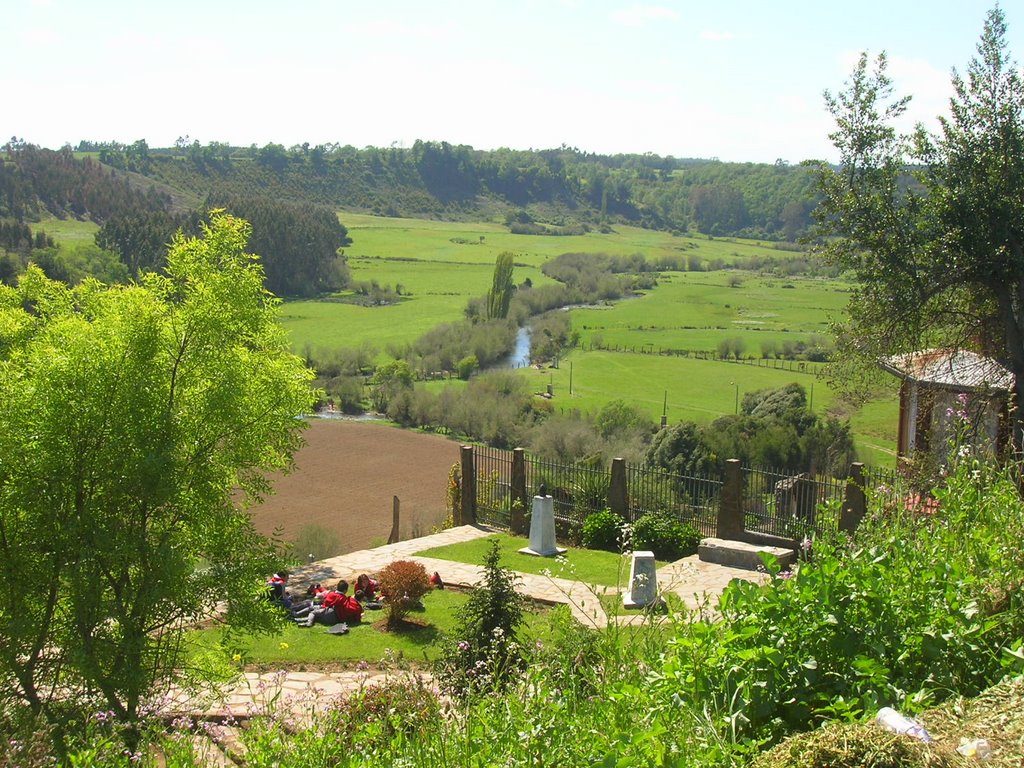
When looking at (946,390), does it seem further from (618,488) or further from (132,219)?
(132,219)

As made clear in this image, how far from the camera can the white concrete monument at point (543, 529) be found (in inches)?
596

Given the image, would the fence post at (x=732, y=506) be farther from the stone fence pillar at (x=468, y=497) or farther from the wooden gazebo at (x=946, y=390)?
the stone fence pillar at (x=468, y=497)

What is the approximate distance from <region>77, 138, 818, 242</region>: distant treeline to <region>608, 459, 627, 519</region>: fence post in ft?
389

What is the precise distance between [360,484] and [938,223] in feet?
85.5

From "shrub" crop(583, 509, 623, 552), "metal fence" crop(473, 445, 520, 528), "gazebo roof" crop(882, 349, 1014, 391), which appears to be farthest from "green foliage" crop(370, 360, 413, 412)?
"gazebo roof" crop(882, 349, 1014, 391)

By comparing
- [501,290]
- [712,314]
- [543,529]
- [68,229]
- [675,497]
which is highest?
[68,229]

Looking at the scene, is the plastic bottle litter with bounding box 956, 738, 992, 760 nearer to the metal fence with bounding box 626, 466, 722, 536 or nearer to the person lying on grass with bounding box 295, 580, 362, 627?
the person lying on grass with bounding box 295, 580, 362, 627

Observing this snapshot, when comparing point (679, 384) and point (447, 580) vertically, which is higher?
point (447, 580)

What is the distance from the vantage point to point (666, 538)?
15.3 m

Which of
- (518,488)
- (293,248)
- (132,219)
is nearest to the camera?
(518,488)

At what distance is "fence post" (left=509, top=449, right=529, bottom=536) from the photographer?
17.3 m

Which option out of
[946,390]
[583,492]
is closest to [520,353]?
[583,492]

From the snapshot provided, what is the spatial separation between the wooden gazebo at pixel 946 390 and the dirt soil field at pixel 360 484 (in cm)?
982

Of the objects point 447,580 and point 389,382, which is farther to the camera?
point 389,382
